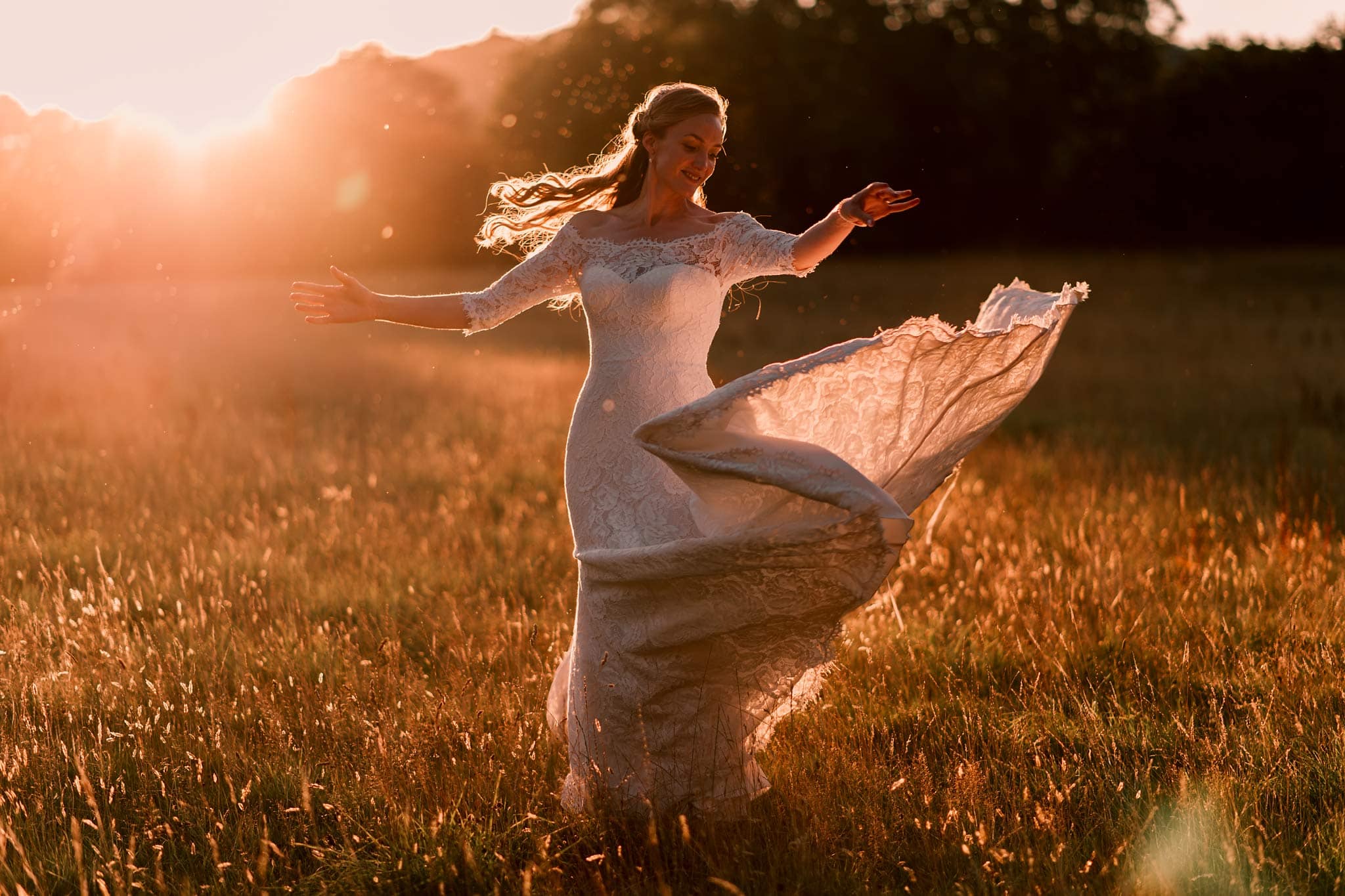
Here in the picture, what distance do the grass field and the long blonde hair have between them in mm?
1885

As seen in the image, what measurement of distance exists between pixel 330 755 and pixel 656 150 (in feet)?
8.47

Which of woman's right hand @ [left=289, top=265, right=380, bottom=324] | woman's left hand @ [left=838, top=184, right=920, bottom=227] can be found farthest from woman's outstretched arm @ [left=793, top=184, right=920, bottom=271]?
woman's right hand @ [left=289, top=265, right=380, bottom=324]

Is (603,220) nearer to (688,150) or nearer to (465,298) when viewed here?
(688,150)

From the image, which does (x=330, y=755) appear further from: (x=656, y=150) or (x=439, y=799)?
(x=656, y=150)

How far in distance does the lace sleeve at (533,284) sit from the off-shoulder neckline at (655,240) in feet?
0.11

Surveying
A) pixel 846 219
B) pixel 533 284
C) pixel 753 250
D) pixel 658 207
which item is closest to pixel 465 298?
pixel 533 284

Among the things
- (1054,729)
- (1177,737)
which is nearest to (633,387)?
(1054,729)

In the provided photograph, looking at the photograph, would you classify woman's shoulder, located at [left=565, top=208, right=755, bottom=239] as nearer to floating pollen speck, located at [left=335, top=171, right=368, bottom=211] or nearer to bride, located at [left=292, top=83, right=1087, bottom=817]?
bride, located at [left=292, top=83, right=1087, bottom=817]

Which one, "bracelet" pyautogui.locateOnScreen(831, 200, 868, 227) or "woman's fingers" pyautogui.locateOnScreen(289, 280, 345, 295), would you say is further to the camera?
"woman's fingers" pyautogui.locateOnScreen(289, 280, 345, 295)

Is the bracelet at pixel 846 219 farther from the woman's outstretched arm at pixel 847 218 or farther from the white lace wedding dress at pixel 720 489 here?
the white lace wedding dress at pixel 720 489

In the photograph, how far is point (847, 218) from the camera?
386 centimetres

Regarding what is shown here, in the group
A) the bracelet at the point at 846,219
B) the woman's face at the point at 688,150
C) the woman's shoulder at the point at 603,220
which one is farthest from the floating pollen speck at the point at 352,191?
the bracelet at the point at 846,219

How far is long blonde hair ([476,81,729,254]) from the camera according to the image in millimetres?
4051

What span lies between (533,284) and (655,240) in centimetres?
57
